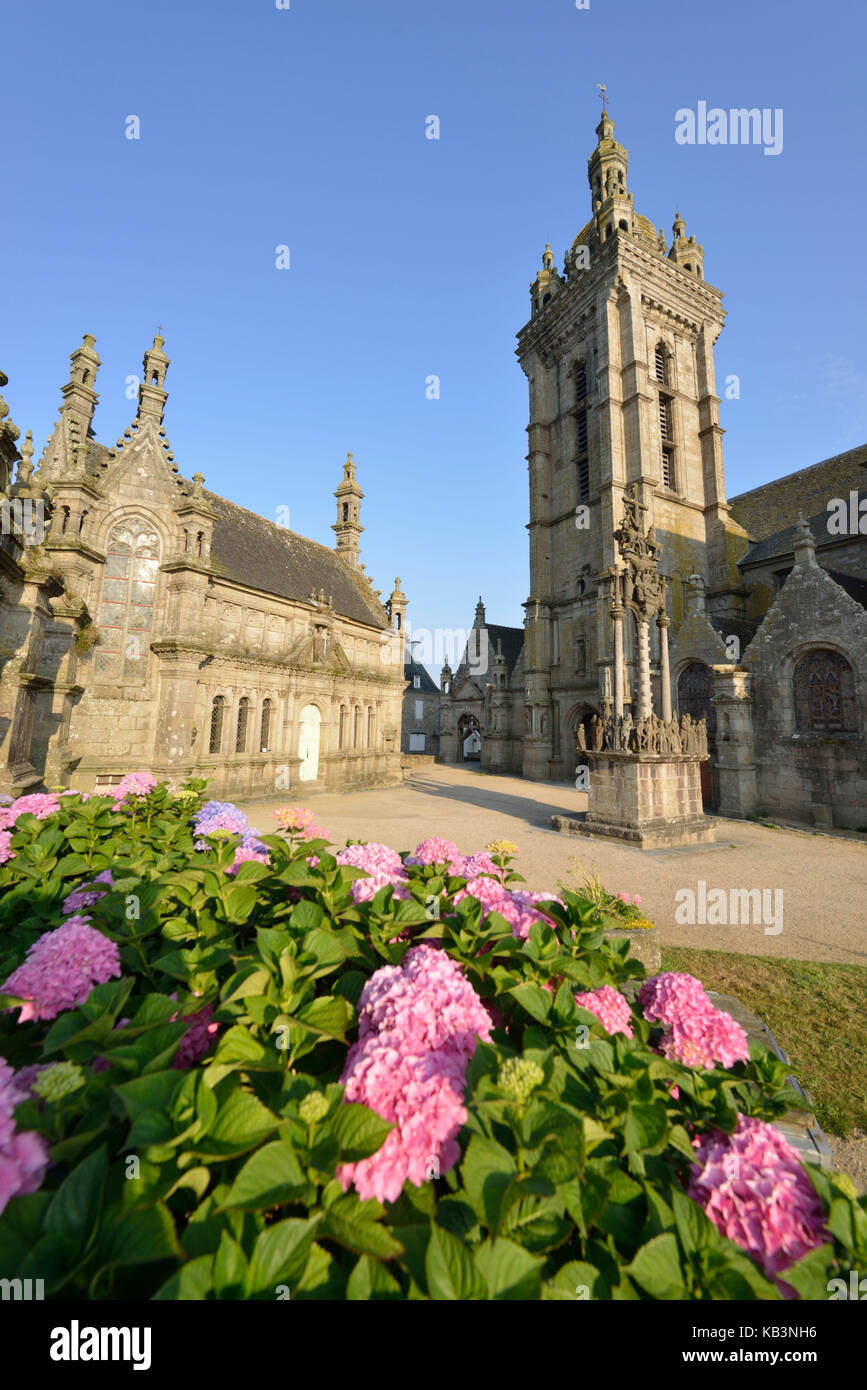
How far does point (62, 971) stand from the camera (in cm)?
179

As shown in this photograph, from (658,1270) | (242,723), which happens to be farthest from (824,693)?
(242,723)

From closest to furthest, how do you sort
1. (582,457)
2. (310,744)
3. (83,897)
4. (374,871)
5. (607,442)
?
(83,897)
(374,871)
(310,744)
(607,442)
(582,457)

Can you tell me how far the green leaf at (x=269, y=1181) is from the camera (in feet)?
3.34

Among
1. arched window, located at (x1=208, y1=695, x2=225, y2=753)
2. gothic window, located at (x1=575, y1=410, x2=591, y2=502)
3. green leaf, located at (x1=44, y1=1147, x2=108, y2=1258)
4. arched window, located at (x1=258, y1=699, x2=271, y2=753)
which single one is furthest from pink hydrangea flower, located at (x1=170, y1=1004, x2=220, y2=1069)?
gothic window, located at (x1=575, y1=410, x2=591, y2=502)

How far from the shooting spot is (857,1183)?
9.76 ft

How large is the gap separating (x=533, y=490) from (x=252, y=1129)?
3379cm

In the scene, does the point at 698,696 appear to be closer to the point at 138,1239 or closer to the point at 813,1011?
the point at 813,1011

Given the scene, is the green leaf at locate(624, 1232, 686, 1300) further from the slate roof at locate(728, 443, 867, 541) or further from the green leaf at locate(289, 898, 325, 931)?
the slate roof at locate(728, 443, 867, 541)

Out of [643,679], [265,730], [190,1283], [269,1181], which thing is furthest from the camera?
[265,730]

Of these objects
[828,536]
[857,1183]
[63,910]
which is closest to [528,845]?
[857,1183]

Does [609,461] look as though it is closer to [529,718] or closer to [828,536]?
[828,536]

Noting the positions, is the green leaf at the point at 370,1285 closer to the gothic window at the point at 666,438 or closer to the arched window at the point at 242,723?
the arched window at the point at 242,723

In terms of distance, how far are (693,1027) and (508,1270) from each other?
1.20m

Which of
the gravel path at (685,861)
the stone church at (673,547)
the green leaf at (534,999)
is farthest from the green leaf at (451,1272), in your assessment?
the stone church at (673,547)
